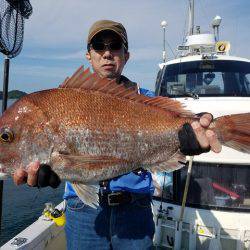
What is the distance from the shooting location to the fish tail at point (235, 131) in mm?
2869

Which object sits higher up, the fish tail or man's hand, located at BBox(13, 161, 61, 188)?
the fish tail

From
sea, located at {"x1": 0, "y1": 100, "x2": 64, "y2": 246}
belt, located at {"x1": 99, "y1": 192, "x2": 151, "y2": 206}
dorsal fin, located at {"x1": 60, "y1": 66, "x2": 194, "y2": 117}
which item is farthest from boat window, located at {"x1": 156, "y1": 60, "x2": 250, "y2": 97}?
sea, located at {"x1": 0, "y1": 100, "x2": 64, "y2": 246}

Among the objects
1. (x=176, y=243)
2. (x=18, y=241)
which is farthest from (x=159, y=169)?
(x=176, y=243)

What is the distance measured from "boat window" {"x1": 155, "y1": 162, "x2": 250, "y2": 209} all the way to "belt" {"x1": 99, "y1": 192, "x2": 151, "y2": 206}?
9.08 feet

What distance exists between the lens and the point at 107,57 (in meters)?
3.60

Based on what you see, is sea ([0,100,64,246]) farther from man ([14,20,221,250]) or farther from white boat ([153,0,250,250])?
man ([14,20,221,250])

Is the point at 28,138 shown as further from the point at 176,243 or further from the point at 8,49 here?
the point at 176,243

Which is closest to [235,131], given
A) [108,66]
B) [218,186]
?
[108,66]

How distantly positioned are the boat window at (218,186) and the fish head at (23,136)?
143 inches

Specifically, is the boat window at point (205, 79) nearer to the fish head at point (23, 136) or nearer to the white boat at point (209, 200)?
the white boat at point (209, 200)

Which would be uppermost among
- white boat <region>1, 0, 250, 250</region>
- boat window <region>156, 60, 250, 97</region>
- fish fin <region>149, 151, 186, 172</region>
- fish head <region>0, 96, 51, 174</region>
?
boat window <region>156, 60, 250, 97</region>

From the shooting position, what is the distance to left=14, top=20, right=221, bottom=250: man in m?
3.52

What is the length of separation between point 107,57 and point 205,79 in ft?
15.0

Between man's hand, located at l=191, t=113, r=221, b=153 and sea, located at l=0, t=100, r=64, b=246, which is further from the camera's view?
sea, located at l=0, t=100, r=64, b=246
